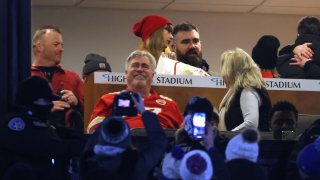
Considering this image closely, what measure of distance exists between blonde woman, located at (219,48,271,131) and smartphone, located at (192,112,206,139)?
1.71 m

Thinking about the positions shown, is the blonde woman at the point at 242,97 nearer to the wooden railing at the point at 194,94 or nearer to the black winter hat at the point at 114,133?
the wooden railing at the point at 194,94

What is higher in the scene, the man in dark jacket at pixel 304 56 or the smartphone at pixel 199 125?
the man in dark jacket at pixel 304 56

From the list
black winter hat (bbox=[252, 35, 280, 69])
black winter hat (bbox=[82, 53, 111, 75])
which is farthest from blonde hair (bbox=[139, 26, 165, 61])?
black winter hat (bbox=[82, 53, 111, 75])

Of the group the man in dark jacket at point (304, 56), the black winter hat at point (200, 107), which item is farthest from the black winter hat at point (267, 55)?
the black winter hat at point (200, 107)

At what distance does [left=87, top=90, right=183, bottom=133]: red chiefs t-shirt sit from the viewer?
734cm

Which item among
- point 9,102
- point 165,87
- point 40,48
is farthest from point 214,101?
point 9,102

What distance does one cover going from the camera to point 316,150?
6.00 m

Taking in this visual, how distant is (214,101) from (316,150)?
2453 mm

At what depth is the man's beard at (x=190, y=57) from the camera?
8.93 m

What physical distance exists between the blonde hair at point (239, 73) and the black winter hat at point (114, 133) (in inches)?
91.9

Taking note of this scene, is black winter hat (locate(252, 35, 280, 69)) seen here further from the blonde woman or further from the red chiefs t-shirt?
the red chiefs t-shirt

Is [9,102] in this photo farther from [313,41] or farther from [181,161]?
[313,41]

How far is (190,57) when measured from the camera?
8953mm

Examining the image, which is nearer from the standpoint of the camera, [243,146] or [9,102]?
[243,146]
